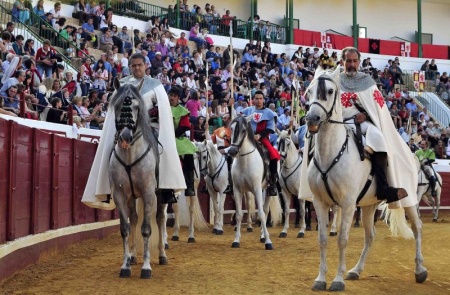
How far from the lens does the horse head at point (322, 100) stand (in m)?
7.54

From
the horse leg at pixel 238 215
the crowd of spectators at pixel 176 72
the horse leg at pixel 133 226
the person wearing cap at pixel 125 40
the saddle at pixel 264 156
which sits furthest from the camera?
the person wearing cap at pixel 125 40

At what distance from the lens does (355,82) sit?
8.64 meters

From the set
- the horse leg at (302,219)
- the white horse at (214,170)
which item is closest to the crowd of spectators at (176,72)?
the white horse at (214,170)

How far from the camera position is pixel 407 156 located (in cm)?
890

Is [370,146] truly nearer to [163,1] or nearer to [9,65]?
[9,65]

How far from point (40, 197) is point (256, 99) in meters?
4.14

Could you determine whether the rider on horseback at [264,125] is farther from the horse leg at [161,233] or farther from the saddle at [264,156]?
the horse leg at [161,233]

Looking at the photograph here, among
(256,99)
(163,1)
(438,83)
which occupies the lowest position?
(256,99)

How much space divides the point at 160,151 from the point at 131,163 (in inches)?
24.8

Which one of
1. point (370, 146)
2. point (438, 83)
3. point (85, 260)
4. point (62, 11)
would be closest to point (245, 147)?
point (85, 260)

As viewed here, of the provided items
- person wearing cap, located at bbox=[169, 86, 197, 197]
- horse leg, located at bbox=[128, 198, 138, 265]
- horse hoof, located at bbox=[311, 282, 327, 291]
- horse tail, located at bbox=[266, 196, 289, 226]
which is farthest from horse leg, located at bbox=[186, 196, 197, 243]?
horse hoof, located at bbox=[311, 282, 327, 291]

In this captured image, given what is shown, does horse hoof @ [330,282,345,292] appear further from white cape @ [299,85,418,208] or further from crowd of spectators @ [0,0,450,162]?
crowd of spectators @ [0,0,450,162]

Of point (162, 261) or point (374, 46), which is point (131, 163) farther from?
point (374, 46)

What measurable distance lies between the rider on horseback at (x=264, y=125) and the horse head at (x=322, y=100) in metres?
4.66
